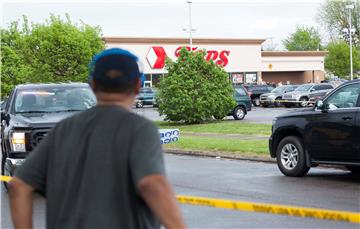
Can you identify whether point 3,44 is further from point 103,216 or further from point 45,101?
point 103,216

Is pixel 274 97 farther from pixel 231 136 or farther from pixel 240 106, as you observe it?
pixel 231 136

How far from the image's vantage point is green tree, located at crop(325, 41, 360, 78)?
7750cm

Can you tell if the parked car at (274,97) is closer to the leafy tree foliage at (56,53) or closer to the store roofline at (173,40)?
the leafy tree foliage at (56,53)

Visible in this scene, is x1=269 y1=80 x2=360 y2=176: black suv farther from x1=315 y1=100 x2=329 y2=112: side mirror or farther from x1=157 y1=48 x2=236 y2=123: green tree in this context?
x1=157 y1=48 x2=236 y2=123: green tree

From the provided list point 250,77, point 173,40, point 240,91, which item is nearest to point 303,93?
point 240,91

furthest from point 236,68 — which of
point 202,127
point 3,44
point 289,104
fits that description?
point 202,127

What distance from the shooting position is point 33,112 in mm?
11641

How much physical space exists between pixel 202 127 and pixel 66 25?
15946 mm

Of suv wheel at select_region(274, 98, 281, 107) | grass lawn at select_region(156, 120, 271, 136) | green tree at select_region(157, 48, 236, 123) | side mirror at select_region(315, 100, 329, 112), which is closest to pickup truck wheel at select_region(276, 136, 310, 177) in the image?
side mirror at select_region(315, 100, 329, 112)

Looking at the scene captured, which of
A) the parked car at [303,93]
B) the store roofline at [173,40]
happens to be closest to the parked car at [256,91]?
the parked car at [303,93]

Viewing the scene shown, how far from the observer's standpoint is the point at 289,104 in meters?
45.3

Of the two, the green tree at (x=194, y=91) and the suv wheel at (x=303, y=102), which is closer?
Result: the green tree at (x=194, y=91)

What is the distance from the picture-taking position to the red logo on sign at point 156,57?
62062 millimetres

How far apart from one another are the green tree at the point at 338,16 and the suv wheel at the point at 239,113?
173ft
